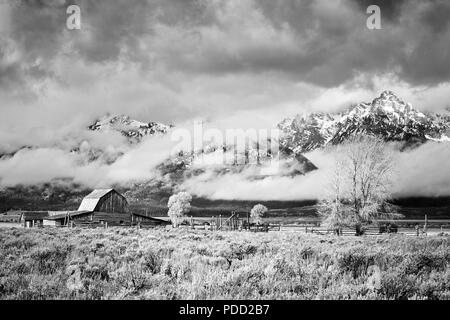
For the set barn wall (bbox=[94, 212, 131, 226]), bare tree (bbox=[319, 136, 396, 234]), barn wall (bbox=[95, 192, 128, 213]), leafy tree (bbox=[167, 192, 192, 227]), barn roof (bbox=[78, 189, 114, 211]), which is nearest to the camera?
bare tree (bbox=[319, 136, 396, 234])

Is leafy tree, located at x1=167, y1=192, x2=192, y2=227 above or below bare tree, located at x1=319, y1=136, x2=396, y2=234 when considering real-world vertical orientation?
below

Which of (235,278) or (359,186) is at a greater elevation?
(359,186)

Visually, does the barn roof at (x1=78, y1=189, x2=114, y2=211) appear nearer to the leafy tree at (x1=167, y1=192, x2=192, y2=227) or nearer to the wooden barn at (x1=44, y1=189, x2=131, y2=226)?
the wooden barn at (x1=44, y1=189, x2=131, y2=226)

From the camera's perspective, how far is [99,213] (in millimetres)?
53875

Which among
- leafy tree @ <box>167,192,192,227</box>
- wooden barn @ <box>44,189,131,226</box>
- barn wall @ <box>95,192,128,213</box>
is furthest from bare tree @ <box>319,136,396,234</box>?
leafy tree @ <box>167,192,192,227</box>

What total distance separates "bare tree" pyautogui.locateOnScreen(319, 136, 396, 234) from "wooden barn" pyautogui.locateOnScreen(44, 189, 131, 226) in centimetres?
2967

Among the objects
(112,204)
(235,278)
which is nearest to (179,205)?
(112,204)

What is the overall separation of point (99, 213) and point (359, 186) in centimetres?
3602

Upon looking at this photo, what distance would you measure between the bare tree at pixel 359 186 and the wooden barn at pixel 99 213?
2967 centimetres

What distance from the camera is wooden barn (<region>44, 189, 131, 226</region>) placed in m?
50.2

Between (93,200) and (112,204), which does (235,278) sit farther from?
(112,204)

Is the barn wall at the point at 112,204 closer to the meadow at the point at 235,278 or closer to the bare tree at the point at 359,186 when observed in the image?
the bare tree at the point at 359,186

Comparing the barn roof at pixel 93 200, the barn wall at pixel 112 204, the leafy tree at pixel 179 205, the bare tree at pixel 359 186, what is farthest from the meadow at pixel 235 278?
the leafy tree at pixel 179 205
